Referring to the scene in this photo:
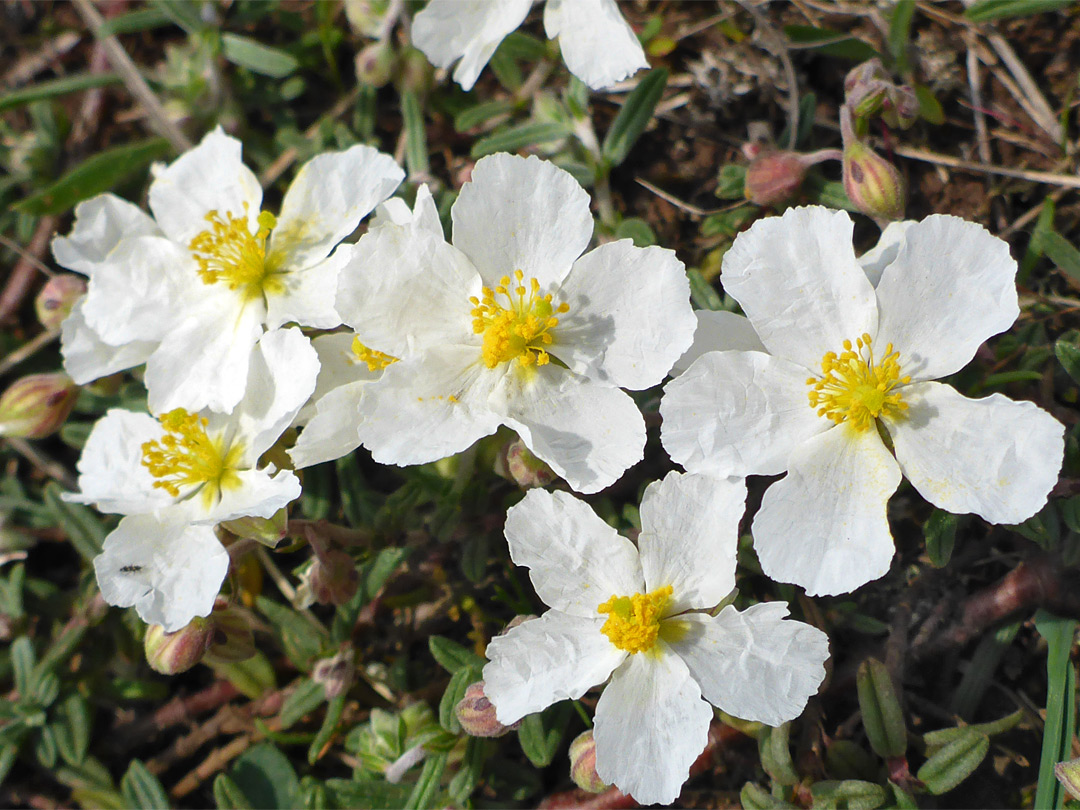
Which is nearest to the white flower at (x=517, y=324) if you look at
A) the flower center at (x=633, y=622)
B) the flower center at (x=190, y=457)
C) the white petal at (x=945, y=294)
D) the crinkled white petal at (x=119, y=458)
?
the flower center at (x=633, y=622)

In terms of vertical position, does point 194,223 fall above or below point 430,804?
above

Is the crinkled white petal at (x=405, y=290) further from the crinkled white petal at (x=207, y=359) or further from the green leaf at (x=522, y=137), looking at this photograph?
the green leaf at (x=522, y=137)

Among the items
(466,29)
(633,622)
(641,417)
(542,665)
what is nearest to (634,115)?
(466,29)

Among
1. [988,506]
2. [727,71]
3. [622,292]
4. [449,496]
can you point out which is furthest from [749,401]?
[727,71]

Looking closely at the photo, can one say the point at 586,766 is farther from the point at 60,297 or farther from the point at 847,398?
the point at 60,297

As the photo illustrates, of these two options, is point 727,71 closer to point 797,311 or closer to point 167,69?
point 797,311

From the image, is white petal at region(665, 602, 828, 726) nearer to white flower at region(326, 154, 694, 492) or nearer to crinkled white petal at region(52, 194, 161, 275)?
white flower at region(326, 154, 694, 492)
